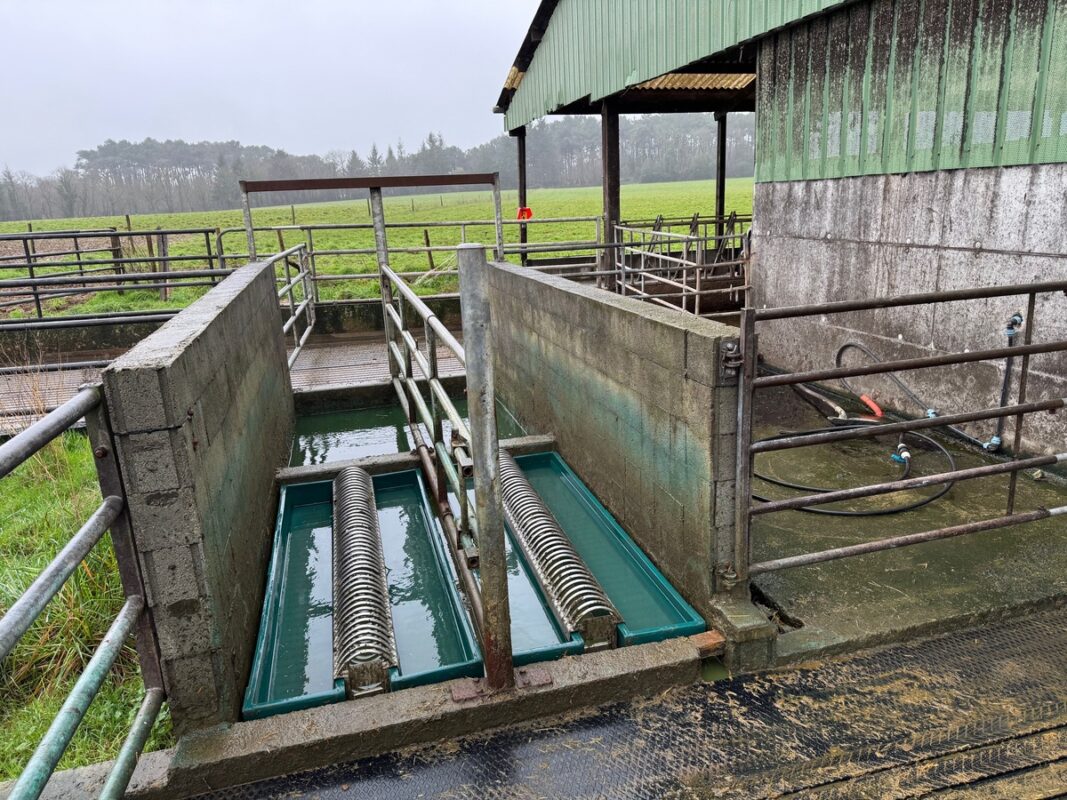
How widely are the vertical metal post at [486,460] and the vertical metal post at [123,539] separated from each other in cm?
109

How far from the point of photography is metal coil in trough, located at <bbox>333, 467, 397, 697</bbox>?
9.50 ft

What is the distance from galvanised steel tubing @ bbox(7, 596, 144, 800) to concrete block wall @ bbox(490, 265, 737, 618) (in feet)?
7.03

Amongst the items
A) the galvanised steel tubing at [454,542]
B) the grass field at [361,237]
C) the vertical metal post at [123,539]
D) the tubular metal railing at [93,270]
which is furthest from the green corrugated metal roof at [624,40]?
the vertical metal post at [123,539]

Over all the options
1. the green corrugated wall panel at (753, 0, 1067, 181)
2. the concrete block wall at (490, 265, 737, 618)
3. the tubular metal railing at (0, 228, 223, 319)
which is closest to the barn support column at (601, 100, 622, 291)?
the green corrugated wall panel at (753, 0, 1067, 181)

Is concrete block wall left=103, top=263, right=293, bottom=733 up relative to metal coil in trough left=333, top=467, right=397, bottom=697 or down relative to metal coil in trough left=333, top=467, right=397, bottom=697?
up

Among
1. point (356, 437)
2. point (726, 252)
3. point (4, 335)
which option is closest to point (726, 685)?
point (356, 437)

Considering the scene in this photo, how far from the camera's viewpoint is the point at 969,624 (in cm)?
311

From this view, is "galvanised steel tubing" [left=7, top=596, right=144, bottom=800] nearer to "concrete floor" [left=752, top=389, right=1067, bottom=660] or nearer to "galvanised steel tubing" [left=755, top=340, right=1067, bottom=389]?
"galvanised steel tubing" [left=755, top=340, right=1067, bottom=389]

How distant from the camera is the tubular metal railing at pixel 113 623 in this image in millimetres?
1583

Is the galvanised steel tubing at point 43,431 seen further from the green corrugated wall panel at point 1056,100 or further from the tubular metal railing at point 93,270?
the green corrugated wall panel at point 1056,100

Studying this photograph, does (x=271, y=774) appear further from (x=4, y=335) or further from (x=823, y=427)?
(x=4, y=335)

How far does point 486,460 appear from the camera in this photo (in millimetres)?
2594

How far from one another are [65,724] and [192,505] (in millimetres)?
837

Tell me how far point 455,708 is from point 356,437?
4313mm
